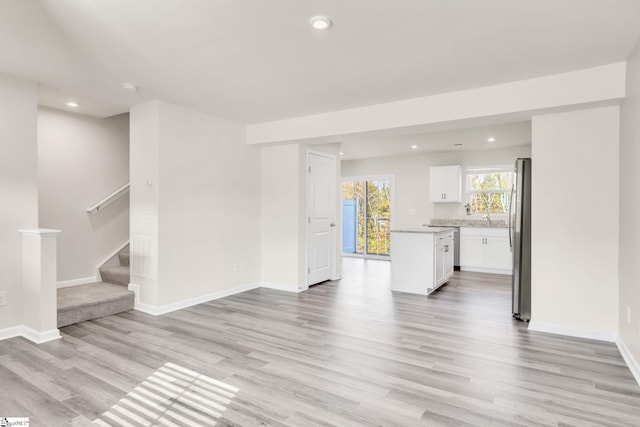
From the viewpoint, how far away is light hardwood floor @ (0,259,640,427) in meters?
2.11

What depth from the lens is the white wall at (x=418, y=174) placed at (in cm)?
758

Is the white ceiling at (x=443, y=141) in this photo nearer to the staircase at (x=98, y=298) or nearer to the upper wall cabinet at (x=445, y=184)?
the upper wall cabinet at (x=445, y=184)

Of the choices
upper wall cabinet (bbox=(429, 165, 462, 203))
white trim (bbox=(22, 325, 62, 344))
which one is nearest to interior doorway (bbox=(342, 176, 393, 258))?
upper wall cabinet (bbox=(429, 165, 462, 203))

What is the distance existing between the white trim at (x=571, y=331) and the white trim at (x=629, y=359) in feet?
0.29

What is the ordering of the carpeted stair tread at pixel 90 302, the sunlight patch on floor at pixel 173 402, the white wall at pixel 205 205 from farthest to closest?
the white wall at pixel 205 205, the carpeted stair tread at pixel 90 302, the sunlight patch on floor at pixel 173 402

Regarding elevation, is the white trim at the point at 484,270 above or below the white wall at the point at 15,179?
below

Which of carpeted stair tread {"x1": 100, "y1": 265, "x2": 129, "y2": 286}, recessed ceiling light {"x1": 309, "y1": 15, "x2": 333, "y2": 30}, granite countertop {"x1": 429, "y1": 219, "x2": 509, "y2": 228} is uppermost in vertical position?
recessed ceiling light {"x1": 309, "y1": 15, "x2": 333, "y2": 30}

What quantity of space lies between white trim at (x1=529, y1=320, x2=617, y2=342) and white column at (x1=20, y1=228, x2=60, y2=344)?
4.57 m

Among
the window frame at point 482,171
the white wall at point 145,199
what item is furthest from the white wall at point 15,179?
the window frame at point 482,171

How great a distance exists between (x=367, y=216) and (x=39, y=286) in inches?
277

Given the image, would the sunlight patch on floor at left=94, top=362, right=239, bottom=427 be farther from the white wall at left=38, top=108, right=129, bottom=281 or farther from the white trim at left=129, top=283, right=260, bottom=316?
the white wall at left=38, top=108, right=129, bottom=281

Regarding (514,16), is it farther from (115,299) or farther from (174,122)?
(115,299)

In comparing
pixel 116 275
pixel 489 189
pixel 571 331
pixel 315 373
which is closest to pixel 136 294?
pixel 116 275

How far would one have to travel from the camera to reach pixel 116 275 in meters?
4.75
